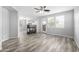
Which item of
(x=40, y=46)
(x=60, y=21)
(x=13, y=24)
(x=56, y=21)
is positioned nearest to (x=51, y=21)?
(x=56, y=21)

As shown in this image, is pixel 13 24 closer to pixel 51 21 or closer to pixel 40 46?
pixel 40 46

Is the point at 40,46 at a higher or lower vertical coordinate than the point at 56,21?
lower

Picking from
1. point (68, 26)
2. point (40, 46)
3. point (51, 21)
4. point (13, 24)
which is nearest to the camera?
point (40, 46)

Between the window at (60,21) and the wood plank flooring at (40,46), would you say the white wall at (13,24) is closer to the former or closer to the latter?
the wood plank flooring at (40,46)

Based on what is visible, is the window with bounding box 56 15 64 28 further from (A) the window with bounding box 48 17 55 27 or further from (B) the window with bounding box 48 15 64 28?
(A) the window with bounding box 48 17 55 27

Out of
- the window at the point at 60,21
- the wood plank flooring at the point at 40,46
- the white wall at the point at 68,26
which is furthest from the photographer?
the window at the point at 60,21

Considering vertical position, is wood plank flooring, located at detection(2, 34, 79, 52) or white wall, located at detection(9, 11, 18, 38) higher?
white wall, located at detection(9, 11, 18, 38)

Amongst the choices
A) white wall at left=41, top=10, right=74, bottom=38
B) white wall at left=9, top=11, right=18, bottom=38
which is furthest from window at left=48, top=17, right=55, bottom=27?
white wall at left=9, top=11, right=18, bottom=38

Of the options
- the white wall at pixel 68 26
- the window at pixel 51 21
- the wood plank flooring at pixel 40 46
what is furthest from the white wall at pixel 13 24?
the white wall at pixel 68 26

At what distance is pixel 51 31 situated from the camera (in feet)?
23.0

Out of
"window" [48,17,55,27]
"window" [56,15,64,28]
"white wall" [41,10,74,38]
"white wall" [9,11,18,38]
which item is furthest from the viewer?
"window" [48,17,55,27]

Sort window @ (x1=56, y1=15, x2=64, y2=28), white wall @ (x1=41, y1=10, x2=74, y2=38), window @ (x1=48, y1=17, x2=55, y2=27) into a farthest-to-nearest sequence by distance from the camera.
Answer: window @ (x1=48, y1=17, x2=55, y2=27) < window @ (x1=56, y1=15, x2=64, y2=28) < white wall @ (x1=41, y1=10, x2=74, y2=38)
